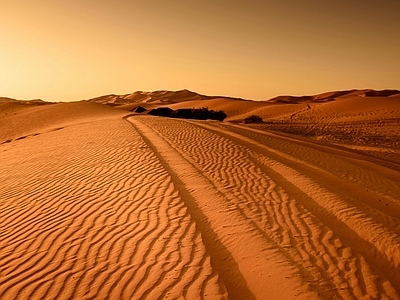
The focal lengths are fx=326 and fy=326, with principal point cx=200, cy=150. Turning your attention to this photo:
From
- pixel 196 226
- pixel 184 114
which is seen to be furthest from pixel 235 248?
pixel 184 114

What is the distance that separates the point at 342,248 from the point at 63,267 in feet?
12.4

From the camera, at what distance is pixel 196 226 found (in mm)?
5238

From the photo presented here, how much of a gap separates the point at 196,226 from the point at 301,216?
1.91 meters

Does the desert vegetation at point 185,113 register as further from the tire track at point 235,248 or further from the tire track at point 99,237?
the tire track at point 235,248

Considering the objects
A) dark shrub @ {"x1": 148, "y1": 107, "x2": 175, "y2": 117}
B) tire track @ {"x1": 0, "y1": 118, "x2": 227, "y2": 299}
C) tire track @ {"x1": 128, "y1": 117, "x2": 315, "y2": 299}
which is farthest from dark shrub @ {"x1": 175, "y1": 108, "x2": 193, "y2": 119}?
tire track @ {"x1": 128, "y1": 117, "x2": 315, "y2": 299}

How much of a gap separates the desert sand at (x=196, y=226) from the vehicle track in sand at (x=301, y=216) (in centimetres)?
2

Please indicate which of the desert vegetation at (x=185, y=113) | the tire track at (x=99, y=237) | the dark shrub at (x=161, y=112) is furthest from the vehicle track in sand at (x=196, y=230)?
the desert vegetation at (x=185, y=113)

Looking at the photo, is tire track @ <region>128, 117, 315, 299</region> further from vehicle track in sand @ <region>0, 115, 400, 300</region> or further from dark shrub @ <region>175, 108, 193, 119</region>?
dark shrub @ <region>175, 108, 193, 119</region>

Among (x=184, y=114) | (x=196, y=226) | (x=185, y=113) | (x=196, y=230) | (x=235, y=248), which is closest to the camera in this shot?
(x=235, y=248)

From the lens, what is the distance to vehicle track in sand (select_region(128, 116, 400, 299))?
3896 mm

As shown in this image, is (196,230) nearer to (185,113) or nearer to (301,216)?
(301,216)

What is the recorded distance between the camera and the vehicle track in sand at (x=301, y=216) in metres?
3.90

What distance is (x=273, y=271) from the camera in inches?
156

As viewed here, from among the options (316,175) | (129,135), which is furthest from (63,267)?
(129,135)
